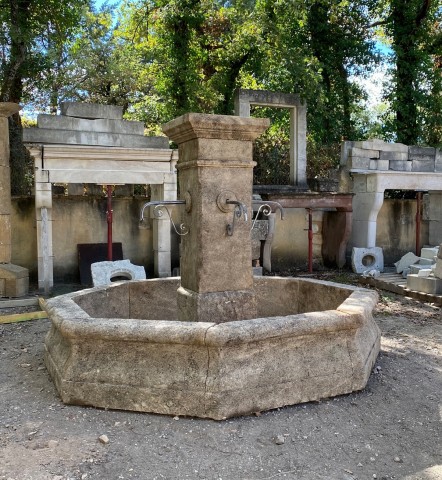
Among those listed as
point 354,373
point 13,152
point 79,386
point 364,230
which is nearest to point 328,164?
point 364,230

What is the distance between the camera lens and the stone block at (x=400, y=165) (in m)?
9.58

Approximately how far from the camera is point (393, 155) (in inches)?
379

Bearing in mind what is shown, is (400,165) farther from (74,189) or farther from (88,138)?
(74,189)

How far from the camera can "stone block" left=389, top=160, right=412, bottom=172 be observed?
31.4ft

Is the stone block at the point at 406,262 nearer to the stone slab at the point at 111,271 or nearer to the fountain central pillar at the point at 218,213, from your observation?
the stone slab at the point at 111,271

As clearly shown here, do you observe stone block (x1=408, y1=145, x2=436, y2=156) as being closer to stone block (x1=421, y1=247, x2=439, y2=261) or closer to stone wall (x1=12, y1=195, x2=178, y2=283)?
stone block (x1=421, y1=247, x2=439, y2=261)

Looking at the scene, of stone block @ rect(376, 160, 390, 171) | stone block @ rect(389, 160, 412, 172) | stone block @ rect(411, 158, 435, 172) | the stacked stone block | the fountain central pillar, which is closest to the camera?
the fountain central pillar

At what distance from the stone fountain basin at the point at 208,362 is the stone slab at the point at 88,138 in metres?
4.29

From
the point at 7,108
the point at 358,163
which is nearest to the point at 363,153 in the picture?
the point at 358,163

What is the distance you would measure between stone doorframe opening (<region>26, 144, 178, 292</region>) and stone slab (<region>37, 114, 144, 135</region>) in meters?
0.35

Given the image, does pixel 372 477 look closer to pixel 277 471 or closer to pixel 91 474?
pixel 277 471

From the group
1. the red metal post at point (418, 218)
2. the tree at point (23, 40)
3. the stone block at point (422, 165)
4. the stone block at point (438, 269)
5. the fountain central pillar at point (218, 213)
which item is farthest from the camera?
the red metal post at point (418, 218)

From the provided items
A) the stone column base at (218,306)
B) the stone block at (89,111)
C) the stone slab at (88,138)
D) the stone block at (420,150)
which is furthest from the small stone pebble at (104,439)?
the stone block at (420,150)

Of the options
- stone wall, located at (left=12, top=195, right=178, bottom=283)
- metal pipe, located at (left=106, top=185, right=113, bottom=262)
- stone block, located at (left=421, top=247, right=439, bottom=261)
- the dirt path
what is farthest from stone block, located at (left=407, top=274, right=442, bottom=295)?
metal pipe, located at (left=106, top=185, right=113, bottom=262)
